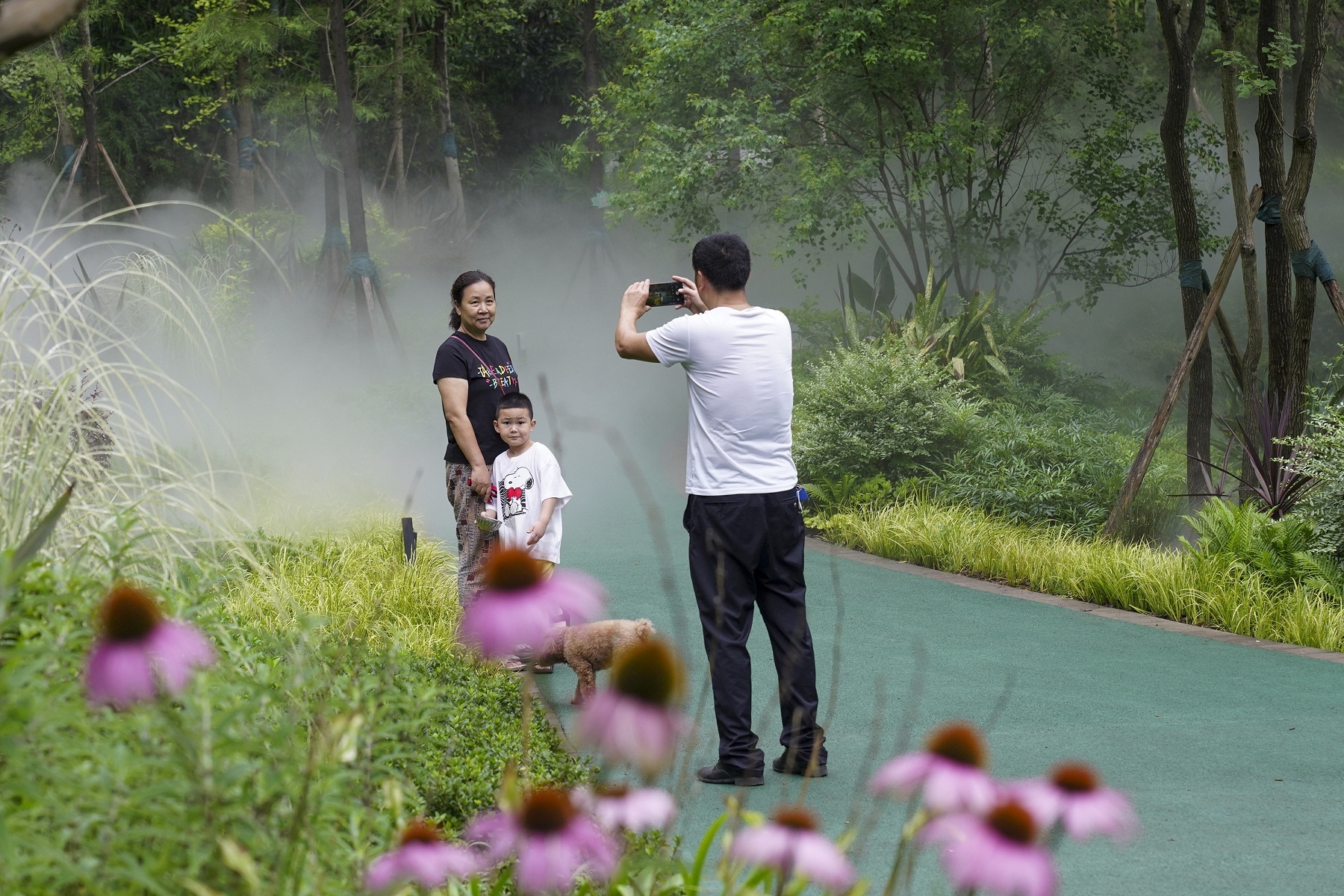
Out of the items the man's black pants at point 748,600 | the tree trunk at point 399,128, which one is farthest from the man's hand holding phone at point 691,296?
the tree trunk at point 399,128

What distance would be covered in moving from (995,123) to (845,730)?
13297mm

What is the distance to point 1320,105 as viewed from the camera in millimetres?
21297

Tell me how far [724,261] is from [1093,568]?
167 inches

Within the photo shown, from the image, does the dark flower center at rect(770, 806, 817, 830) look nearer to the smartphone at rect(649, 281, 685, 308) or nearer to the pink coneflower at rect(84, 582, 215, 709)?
the pink coneflower at rect(84, 582, 215, 709)

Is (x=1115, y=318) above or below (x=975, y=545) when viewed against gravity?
above

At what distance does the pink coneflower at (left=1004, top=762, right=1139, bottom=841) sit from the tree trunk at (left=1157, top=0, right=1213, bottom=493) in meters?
8.29

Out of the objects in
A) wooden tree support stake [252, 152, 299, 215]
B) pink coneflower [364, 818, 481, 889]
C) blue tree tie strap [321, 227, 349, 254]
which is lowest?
pink coneflower [364, 818, 481, 889]

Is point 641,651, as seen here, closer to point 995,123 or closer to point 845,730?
point 845,730

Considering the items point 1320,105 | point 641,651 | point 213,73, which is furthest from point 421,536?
point 1320,105

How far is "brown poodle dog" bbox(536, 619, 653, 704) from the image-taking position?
14.9ft

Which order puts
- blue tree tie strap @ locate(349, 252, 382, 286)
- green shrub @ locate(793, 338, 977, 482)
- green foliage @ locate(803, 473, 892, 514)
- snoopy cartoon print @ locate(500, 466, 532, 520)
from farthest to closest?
1. blue tree tie strap @ locate(349, 252, 382, 286)
2. green shrub @ locate(793, 338, 977, 482)
3. green foliage @ locate(803, 473, 892, 514)
4. snoopy cartoon print @ locate(500, 466, 532, 520)

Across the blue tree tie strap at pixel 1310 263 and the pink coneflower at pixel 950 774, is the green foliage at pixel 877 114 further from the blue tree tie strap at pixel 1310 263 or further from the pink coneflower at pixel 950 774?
the pink coneflower at pixel 950 774

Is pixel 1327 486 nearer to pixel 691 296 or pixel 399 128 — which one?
pixel 691 296

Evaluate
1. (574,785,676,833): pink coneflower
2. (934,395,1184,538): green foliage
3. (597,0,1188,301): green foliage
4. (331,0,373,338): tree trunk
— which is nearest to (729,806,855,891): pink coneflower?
(574,785,676,833): pink coneflower
